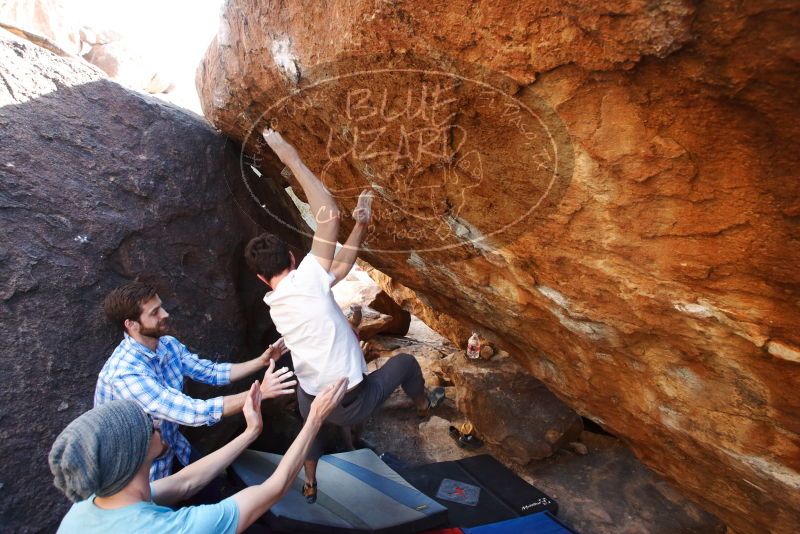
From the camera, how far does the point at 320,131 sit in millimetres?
2986

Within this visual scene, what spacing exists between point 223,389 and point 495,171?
2537 millimetres

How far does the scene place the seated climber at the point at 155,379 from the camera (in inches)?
93.1

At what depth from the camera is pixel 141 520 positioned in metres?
1.59

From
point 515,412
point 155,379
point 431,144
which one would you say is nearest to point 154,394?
point 155,379

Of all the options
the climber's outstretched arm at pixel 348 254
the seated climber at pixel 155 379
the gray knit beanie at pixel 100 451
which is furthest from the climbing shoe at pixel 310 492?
the gray knit beanie at pixel 100 451

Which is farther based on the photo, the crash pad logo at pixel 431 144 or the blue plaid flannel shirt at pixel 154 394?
the blue plaid flannel shirt at pixel 154 394

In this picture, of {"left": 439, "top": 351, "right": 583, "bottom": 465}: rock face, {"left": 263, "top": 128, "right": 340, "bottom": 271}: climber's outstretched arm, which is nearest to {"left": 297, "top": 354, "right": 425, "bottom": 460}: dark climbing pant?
{"left": 263, "top": 128, "right": 340, "bottom": 271}: climber's outstretched arm

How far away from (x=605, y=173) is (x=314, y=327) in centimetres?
152

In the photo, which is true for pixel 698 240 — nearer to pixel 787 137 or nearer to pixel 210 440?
pixel 787 137

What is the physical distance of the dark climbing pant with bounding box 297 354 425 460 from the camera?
2.66m

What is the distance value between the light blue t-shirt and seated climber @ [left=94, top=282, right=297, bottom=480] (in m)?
0.62

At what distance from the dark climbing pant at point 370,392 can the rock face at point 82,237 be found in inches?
42.1

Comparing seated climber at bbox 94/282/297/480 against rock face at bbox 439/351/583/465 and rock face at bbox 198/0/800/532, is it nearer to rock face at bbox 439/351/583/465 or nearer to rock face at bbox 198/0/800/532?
rock face at bbox 198/0/800/532

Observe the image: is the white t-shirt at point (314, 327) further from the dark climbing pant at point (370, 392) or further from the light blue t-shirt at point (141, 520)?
the light blue t-shirt at point (141, 520)
